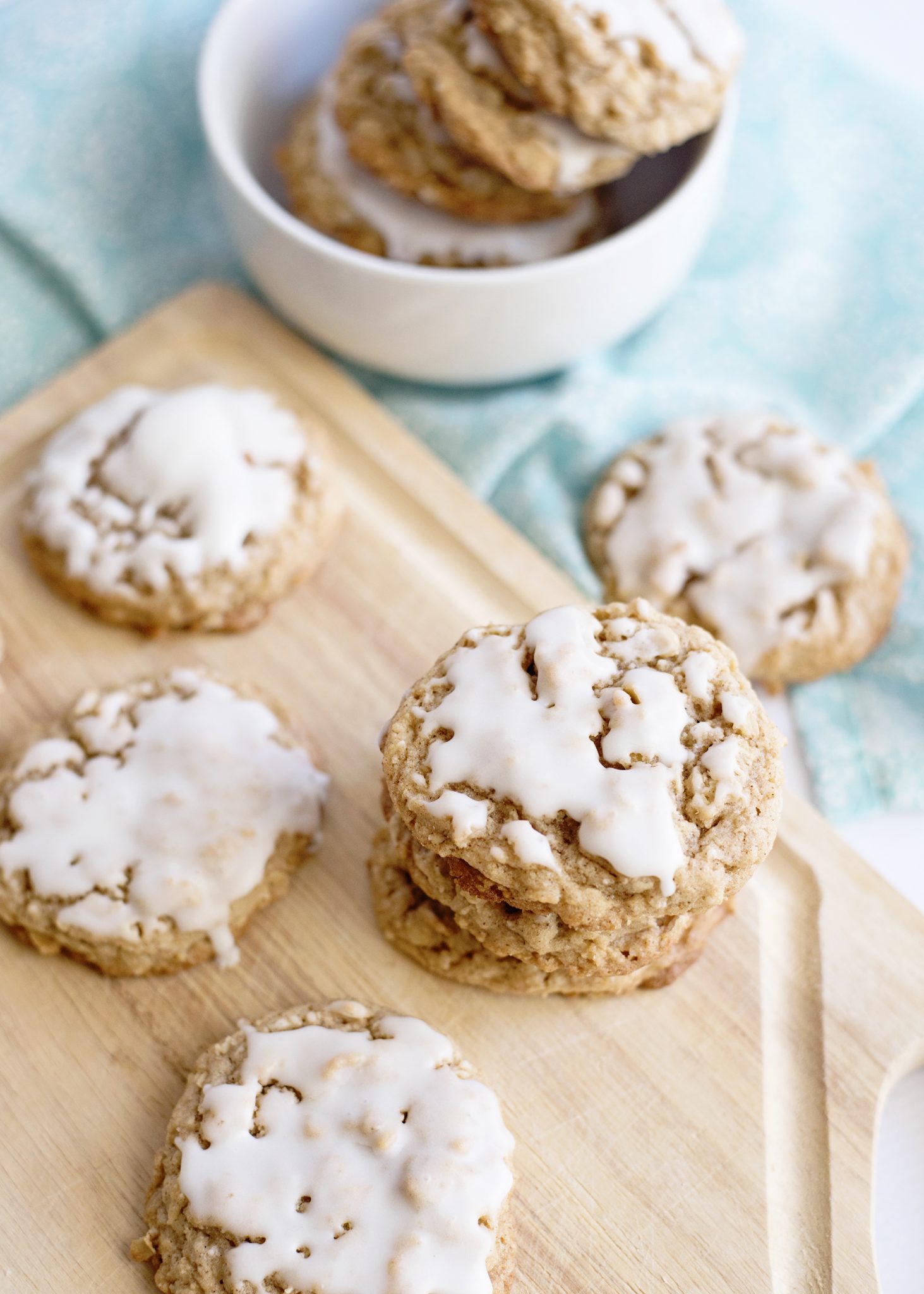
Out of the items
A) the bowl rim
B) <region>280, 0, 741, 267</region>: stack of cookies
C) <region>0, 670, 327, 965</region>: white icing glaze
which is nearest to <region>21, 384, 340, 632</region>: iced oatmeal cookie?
<region>0, 670, 327, 965</region>: white icing glaze

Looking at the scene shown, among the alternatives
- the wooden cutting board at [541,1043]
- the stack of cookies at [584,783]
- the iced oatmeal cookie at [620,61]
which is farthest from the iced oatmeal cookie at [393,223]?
the stack of cookies at [584,783]

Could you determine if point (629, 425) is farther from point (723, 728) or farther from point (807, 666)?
point (723, 728)

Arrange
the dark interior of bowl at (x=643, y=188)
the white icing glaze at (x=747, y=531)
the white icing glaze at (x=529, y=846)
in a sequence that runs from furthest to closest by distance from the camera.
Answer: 1. the dark interior of bowl at (x=643, y=188)
2. the white icing glaze at (x=747, y=531)
3. the white icing glaze at (x=529, y=846)

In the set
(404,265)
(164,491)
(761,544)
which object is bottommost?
(761,544)

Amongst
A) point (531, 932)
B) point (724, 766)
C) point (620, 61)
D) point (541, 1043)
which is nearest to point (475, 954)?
point (541, 1043)

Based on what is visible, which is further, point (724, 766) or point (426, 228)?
point (426, 228)

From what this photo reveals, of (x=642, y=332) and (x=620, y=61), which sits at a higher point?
(x=620, y=61)

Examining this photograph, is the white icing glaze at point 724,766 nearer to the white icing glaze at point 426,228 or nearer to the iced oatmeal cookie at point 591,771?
the iced oatmeal cookie at point 591,771

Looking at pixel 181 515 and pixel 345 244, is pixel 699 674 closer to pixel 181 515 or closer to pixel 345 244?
pixel 181 515
